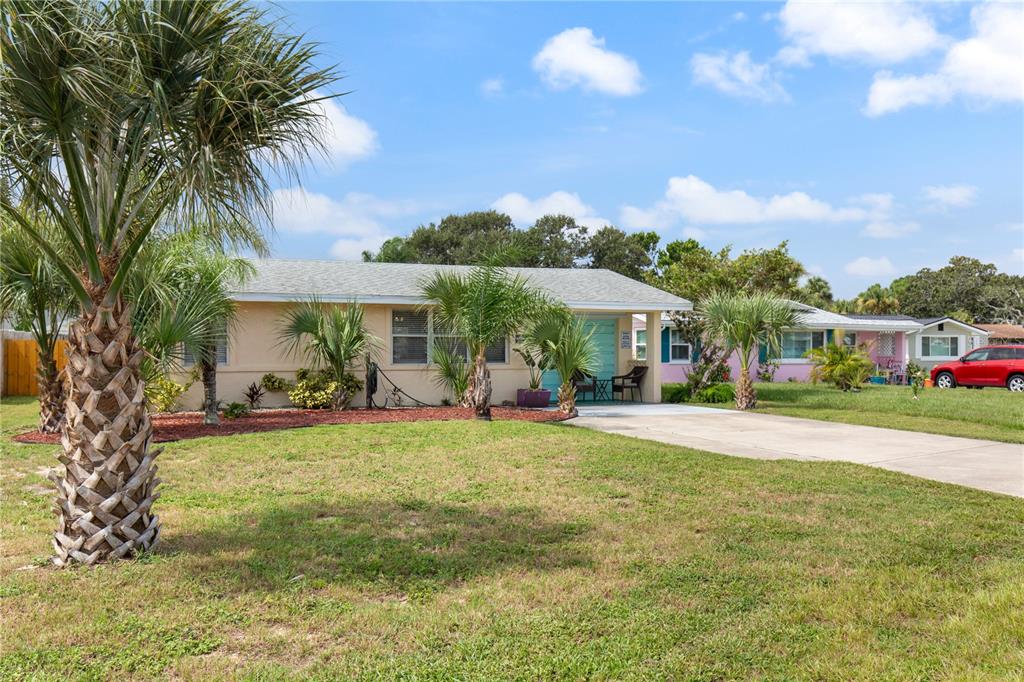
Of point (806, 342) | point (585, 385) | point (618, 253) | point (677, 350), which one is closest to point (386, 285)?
point (585, 385)

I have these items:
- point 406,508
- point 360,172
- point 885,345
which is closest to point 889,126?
point 360,172

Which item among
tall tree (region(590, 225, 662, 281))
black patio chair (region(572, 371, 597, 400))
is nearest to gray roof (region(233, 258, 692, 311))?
black patio chair (region(572, 371, 597, 400))

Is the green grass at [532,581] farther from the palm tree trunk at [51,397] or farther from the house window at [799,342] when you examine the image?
the house window at [799,342]

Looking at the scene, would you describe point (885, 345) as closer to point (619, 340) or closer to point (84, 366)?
point (619, 340)

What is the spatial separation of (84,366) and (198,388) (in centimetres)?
1140

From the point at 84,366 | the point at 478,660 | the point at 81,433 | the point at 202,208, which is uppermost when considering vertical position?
the point at 202,208

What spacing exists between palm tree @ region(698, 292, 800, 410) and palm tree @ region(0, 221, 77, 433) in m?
14.2

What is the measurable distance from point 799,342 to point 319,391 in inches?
853

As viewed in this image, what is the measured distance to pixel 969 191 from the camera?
52.5 feet

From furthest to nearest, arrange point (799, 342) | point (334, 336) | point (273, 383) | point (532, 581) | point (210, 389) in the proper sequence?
point (799, 342), point (273, 383), point (334, 336), point (210, 389), point (532, 581)

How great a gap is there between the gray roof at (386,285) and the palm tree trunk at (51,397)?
13.7 ft

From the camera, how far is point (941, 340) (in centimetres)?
3447

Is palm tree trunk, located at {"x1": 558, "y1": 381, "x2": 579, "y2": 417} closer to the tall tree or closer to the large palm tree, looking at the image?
the large palm tree

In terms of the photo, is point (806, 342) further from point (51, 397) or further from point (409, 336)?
point (51, 397)
